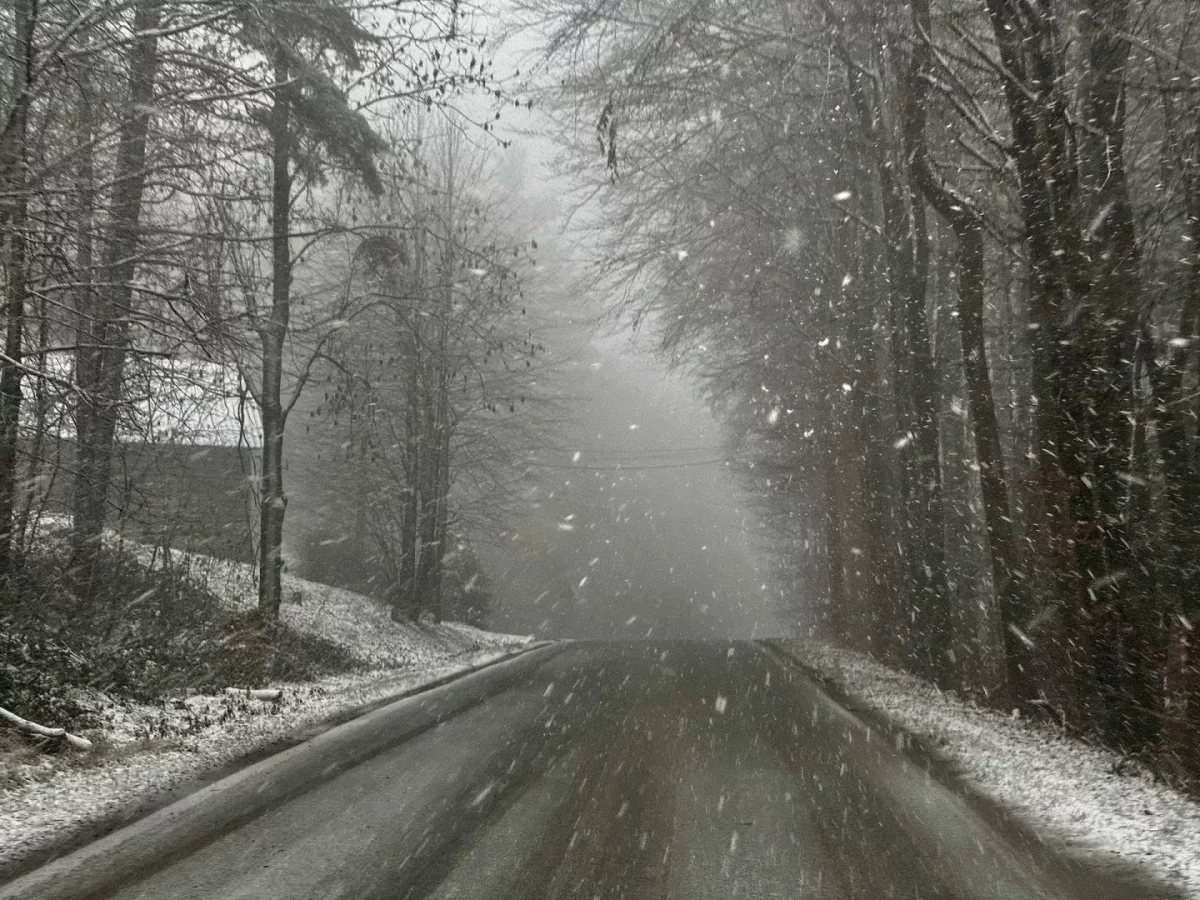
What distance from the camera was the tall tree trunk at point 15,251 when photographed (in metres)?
6.59

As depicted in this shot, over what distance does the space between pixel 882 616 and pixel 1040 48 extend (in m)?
11.5

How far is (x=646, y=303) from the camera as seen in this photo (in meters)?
19.4

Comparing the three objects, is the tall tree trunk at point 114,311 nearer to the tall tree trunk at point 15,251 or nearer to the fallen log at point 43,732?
the tall tree trunk at point 15,251

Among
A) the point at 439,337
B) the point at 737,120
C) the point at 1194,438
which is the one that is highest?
the point at 737,120

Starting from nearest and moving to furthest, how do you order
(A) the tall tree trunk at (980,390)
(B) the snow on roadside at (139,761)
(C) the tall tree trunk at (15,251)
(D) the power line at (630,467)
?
(B) the snow on roadside at (139,761), (C) the tall tree trunk at (15,251), (A) the tall tree trunk at (980,390), (D) the power line at (630,467)

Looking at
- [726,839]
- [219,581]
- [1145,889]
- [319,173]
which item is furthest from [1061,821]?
[219,581]

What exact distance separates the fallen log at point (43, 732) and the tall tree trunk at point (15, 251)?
2386 mm

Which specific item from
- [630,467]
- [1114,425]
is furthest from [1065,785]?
[630,467]

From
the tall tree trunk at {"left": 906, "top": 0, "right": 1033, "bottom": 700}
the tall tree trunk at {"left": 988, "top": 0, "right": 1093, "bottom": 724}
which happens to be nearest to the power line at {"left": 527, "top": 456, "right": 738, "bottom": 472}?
the tall tree trunk at {"left": 906, "top": 0, "right": 1033, "bottom": 700}

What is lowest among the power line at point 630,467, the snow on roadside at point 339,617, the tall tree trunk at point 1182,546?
the snow on roadside at point 339,617

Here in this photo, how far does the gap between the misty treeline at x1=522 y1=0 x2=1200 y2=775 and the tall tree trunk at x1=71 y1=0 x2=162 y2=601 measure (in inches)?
165

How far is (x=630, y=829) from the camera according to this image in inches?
216

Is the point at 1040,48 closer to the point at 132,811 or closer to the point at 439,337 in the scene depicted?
the point at 132,811

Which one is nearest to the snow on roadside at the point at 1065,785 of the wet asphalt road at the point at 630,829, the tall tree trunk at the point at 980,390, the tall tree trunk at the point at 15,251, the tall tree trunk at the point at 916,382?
the wet asphalt road at the point at 630,829
